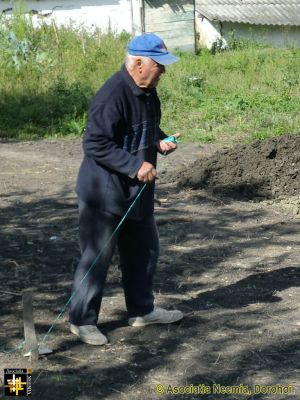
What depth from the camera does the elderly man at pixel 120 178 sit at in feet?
16.5

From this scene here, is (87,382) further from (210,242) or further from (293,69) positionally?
(293,69)

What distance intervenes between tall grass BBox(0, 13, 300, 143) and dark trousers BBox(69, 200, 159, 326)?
7212 mm

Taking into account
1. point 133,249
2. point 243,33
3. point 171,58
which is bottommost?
point 243,33

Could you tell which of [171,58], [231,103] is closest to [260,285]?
[171,58]

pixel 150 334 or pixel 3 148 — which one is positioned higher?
pixel 150 334

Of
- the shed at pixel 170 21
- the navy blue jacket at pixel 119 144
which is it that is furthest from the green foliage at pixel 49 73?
the navy blue jacket at pixel 119 144

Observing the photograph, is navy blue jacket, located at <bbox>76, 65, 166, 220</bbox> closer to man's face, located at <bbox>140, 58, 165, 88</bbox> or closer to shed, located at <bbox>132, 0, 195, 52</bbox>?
man's face, located at <bbox>140, 58, 165, 88</bbox>

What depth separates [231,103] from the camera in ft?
47.0

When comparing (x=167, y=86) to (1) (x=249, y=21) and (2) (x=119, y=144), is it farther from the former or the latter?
(2) (x=119, y=144)

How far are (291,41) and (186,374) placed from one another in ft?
55.8

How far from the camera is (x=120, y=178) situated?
5.22m

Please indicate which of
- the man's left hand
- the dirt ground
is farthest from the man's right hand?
the dirt ground

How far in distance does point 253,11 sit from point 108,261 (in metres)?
18.1

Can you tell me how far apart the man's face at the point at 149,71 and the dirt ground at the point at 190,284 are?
5.29ft
